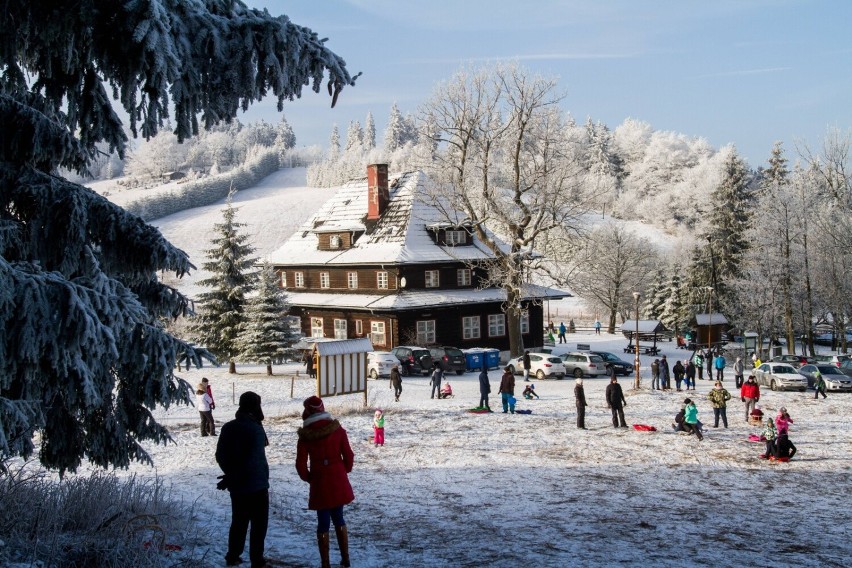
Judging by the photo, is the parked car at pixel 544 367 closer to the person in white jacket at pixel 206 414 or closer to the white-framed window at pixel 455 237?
the white-framed window at pixel 455 237

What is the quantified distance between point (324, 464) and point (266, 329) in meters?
31.7

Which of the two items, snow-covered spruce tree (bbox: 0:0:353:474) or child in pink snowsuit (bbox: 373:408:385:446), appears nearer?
snow-covered spruce tree (bbox: 0:0:353:474)

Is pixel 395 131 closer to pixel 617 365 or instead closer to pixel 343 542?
pixel 617 365

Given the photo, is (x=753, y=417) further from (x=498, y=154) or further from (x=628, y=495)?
(x=498, y=154)

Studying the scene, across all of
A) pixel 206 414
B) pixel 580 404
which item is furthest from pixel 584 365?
pixel 206 414

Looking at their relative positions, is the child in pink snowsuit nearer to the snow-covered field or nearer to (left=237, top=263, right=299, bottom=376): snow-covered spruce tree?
the snow-covered field

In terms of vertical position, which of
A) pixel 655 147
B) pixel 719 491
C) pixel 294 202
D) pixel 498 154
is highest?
pixel 655 147

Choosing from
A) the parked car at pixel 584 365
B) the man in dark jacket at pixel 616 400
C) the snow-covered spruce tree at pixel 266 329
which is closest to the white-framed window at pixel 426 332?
the snow-covered spruce tree at pixel 266 329

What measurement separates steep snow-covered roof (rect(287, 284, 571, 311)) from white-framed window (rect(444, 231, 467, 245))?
3369 mm

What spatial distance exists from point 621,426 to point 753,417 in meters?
4.13

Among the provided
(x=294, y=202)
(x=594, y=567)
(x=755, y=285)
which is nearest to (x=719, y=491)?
(x=594, y=567)

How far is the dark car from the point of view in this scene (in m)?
36.9

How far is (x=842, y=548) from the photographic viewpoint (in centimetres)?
988

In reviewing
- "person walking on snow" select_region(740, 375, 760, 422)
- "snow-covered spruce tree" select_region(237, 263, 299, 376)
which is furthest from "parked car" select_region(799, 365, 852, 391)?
"snow-covered spruce tree" select_region(237, 263, 299, 376)
